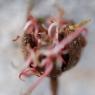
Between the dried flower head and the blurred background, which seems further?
the blurred background

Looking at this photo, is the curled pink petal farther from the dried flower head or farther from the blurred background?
the blurred background

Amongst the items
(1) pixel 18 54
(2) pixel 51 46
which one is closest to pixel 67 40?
(2) pixel 51 46

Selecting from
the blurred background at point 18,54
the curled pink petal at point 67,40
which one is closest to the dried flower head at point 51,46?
the curled pink petal at point 67,40

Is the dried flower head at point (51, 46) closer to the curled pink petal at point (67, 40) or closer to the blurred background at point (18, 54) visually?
the curled pink petal at point (67, 40)

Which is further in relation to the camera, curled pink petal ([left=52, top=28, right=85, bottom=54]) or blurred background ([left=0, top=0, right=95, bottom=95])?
blurred background ([left=0, top=0, right=95, bottom=95])

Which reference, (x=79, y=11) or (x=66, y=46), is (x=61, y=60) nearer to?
(x=66, y=46)

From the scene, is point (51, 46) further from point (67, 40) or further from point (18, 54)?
point (18, 54)

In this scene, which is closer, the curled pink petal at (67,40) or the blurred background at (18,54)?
the curled pink petal at (67,40)

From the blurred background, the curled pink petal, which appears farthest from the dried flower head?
the blurred background
